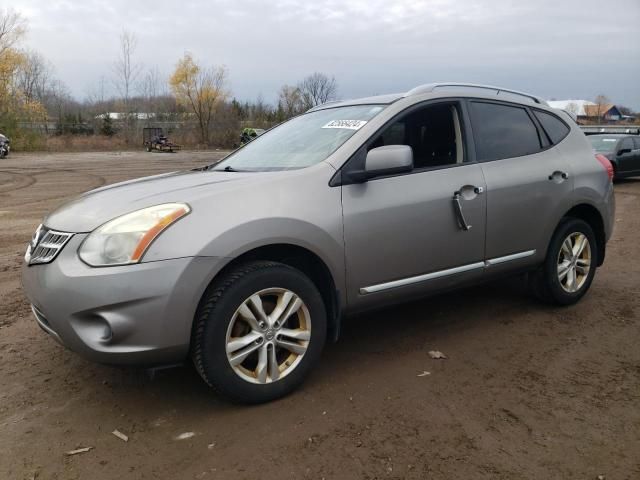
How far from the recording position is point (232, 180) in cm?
313

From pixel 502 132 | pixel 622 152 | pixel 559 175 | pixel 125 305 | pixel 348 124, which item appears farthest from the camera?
pixel 622 152

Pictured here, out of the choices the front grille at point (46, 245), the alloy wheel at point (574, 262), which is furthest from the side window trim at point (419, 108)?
the front grille at point (46, 245)

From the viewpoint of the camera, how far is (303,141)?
3.76 meters

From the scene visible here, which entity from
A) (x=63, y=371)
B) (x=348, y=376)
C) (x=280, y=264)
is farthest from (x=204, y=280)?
(x=63, y=371)

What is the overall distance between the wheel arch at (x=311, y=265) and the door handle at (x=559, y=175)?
2.14 metres

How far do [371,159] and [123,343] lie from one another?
168cm

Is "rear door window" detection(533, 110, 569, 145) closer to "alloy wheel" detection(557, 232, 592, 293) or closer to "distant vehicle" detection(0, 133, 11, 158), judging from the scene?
"alloy wheel" detection(557, 232, 592, 293)

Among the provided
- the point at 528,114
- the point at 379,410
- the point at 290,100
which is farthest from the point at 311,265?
the point at 290,100

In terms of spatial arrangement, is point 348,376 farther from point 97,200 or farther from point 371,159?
point 97,200

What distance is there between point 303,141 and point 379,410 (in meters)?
1.86

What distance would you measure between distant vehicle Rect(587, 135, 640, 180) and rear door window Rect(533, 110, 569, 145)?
12.9 meters

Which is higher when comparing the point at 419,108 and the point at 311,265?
the point at 419,108

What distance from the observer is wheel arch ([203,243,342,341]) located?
298 centimetres

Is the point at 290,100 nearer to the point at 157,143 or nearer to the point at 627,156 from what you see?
the point at 157,143
